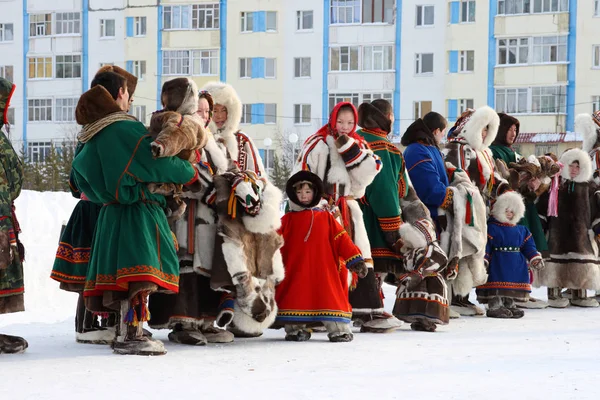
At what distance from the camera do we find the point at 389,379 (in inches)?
236

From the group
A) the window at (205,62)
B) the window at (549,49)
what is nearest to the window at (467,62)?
the window at (549,49)

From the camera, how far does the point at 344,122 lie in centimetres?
862

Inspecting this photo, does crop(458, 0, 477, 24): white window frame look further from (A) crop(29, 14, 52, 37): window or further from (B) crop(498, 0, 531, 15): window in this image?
(A) crop(29, 14, 52, 37): window

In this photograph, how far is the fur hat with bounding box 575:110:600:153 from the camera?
12.4 m

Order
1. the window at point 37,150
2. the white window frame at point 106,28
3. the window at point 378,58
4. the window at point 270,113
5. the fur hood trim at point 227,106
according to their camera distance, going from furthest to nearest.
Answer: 1. the window at point 37,150
2. the white window frame at point 106,28
3. the window at point 270,113
4. the window at point 378,58
5. the fur hood trim at point 227,106

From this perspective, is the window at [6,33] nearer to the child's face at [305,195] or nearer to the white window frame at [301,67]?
the white window frame at [301,67]

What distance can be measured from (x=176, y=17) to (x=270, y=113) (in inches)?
230

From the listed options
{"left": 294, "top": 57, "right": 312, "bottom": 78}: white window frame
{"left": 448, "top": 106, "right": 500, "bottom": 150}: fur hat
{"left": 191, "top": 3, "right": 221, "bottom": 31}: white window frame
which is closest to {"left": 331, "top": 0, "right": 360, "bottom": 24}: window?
Result: {"left": 294, "top": 57, "right": 312, "bottom": 78}: white window frame

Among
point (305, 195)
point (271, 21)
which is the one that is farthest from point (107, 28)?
point (305, 195)

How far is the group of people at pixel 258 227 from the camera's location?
23.1ft

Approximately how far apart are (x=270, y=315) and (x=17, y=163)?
1978mm

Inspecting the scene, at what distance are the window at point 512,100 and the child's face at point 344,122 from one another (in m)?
36.5

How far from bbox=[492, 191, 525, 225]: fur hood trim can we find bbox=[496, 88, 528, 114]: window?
34.2 metres

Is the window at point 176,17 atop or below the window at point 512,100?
atop
